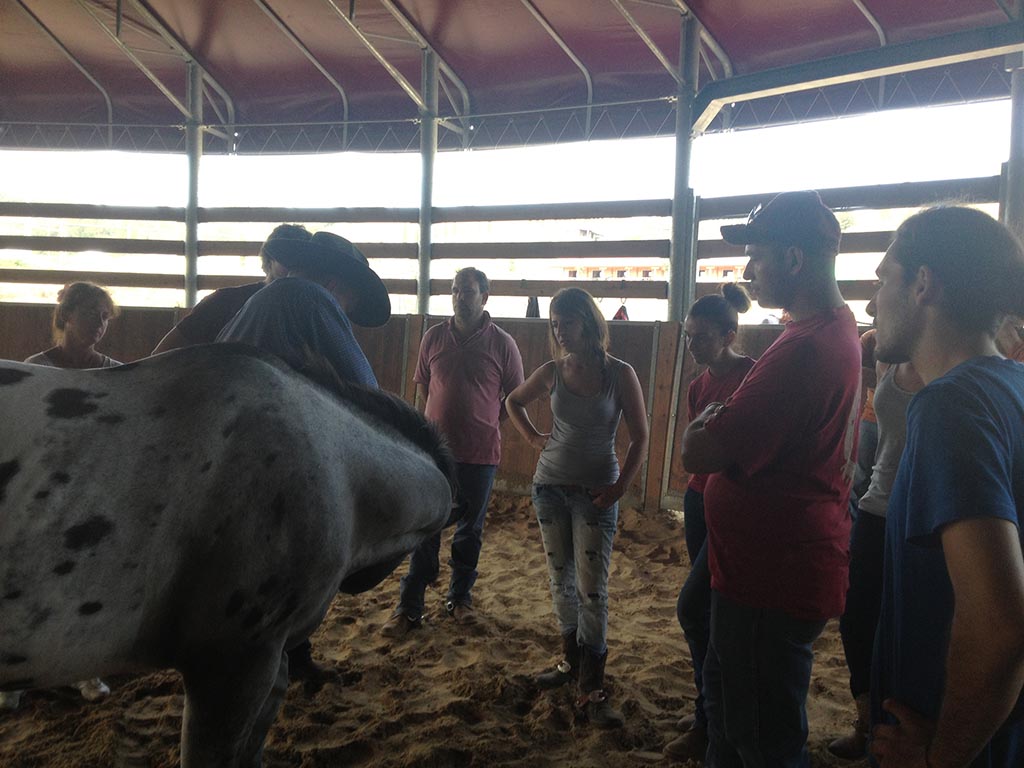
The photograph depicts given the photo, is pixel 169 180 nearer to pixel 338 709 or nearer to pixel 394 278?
pixel 394 278

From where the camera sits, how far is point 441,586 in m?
4.54

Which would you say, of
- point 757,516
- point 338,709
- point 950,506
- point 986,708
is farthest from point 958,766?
point 338,709

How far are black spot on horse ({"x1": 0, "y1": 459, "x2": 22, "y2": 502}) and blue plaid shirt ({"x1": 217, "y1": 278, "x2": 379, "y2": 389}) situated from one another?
73 cm

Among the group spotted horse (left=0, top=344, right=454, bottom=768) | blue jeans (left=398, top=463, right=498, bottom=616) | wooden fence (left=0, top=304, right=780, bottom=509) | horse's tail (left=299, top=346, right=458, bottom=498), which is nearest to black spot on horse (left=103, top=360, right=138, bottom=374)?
spotted horse (left=0, top=344, right=454, bottom=768)

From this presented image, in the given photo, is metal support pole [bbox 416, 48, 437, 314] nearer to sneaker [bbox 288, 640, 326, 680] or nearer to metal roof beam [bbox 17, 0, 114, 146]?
metal roof beam [bbox 17, 0, 114, 146]

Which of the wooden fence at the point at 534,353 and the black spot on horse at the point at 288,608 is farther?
the wooden fence at the point at 534,353

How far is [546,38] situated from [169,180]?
6.08 m

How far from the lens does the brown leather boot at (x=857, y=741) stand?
2.57 metres

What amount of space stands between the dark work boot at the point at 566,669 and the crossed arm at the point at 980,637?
2318mm

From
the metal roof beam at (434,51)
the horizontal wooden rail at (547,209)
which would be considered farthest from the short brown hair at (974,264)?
the metal roof beam at (434,51)

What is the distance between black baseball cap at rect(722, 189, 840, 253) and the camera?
174 cm

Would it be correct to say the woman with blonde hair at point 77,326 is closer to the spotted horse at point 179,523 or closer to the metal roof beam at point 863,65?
the spotted horse at point 179,523

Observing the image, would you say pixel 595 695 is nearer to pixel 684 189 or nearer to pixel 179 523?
pixel 179 523

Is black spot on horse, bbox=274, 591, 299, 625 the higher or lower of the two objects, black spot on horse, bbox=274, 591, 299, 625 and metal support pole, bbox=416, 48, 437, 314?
the lower
